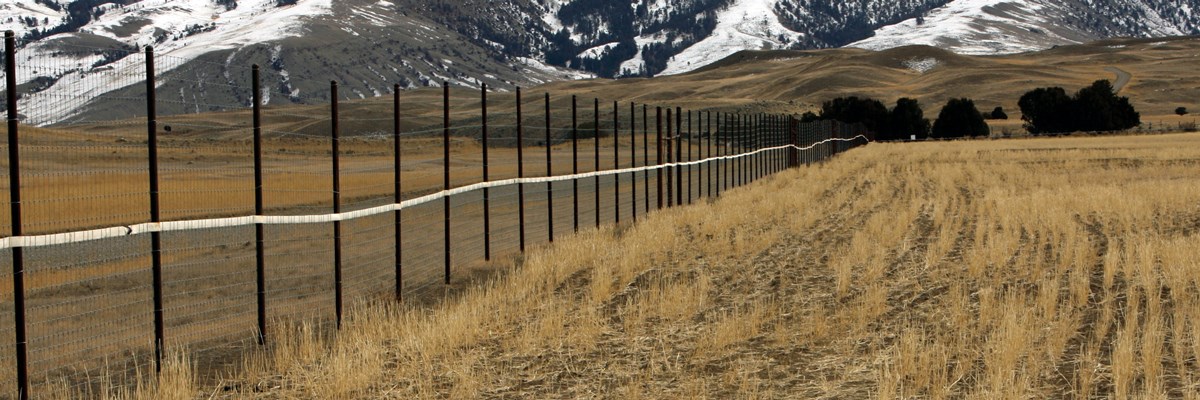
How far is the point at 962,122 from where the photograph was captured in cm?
11106

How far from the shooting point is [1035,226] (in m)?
19.9

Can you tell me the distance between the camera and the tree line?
10706 cm

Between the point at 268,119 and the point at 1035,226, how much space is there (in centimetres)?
16624

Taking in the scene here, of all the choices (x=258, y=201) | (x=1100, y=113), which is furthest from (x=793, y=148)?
(x=1100, y=113)

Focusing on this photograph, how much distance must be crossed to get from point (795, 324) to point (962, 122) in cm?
10418

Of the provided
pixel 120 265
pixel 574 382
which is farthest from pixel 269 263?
pixel 574 382

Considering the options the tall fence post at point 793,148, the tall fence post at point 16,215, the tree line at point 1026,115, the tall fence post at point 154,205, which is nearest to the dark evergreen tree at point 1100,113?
the tree line at point 1026,115

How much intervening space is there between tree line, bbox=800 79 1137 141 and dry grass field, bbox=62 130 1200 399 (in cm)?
8556

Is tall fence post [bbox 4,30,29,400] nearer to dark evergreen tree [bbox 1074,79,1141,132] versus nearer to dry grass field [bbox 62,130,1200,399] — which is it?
dry grass field [bbox 62,130,1200,399]

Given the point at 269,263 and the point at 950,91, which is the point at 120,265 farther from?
the point at 950,91

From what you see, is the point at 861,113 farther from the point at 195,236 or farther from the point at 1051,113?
the point at 195,236

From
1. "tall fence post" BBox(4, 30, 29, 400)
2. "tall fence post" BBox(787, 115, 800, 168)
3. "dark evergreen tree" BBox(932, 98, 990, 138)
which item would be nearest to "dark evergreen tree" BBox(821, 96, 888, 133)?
"dark evergreen tree" BBox(932, 98, 990, 138)

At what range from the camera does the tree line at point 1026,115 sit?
351 ft

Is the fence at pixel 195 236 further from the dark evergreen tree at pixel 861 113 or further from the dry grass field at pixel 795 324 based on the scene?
the dark evergreen tree at pixel 861 113
